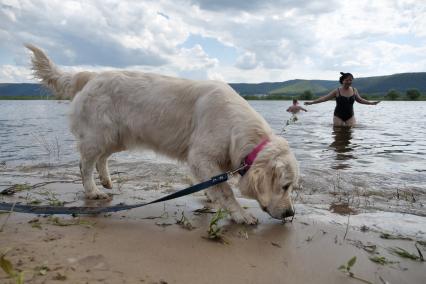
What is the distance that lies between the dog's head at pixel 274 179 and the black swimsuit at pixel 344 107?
10.7m

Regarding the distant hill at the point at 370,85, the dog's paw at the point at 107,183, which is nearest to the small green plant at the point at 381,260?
the dog's paw at the point at 107,183

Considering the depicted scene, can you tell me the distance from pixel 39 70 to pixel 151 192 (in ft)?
8.79

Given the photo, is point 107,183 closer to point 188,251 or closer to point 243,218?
point 243,218

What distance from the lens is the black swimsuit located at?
13.6 m

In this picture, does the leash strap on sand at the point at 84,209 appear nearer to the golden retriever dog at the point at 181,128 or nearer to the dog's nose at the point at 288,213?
the golden retriever dog at the point at 181,128

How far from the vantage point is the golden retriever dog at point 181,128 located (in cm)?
391

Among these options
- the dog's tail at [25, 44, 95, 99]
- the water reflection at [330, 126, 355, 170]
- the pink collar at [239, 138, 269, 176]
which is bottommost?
the water reflection at [330, 126, 355, 170]

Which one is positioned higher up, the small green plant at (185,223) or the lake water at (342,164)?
the small green plant at (185,223)

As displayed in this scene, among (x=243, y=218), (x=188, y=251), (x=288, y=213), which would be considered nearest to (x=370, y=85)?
(x=288, y=213)

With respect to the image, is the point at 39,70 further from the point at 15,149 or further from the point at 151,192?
the point at 15,149

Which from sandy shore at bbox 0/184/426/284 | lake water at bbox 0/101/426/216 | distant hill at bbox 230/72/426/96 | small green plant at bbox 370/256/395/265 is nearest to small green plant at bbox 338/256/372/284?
sandy shore at bbox 0/184/426/284

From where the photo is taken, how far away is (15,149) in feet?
36.7

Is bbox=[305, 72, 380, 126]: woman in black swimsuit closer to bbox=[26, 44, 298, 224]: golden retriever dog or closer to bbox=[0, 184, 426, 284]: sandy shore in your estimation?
bbox=[26, 44, 298, 224]: golden retriever dog

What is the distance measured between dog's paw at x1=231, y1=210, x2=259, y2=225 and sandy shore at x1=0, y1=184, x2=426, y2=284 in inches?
3.6
